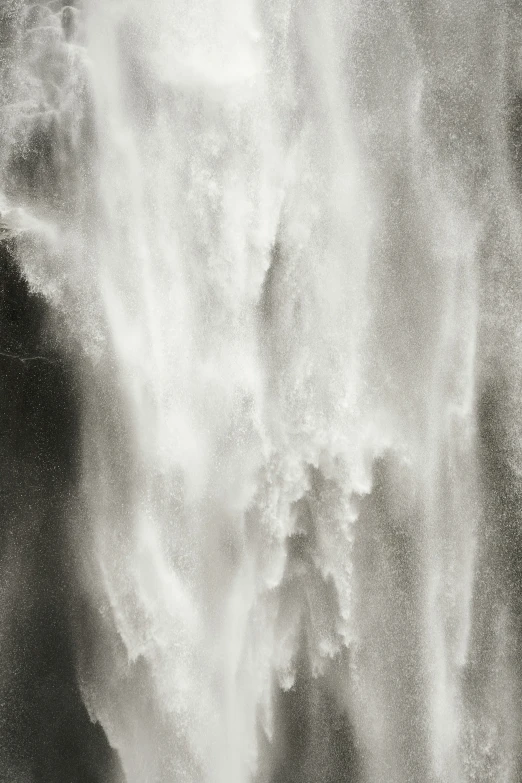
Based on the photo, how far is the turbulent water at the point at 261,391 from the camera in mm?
1745

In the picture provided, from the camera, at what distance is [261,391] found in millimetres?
1840

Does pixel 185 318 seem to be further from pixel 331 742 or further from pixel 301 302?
pixel 331 742

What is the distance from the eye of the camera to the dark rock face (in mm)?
1878

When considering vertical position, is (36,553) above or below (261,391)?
below

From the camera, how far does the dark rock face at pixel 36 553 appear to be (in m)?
1.88

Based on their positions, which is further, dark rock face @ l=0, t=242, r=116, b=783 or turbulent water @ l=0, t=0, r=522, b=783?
dark rock face @ l=0, t=242, r=116, b=783

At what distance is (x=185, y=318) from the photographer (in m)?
1.88

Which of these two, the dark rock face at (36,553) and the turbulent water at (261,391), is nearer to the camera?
the turbulent water at (261,391)

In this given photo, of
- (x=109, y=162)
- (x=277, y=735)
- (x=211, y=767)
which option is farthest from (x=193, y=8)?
(x=211, y=767)

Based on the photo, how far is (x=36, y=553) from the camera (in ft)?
6.26

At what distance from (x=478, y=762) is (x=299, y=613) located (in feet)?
2.27

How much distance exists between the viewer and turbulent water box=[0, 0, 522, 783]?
68.7 inches

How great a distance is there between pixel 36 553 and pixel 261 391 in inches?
36.9

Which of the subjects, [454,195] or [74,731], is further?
[74,731]
